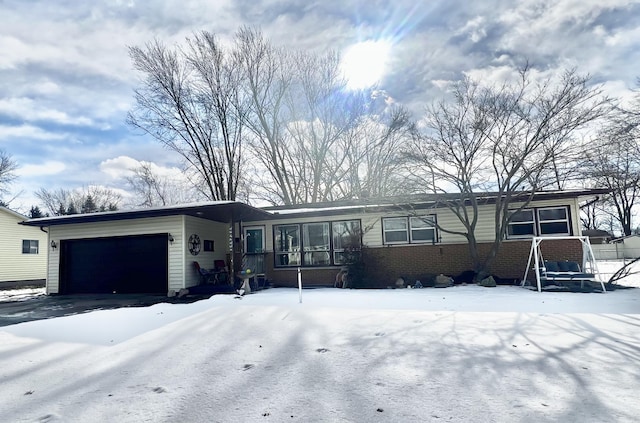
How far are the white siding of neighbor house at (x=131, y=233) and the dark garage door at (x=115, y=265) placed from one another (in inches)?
8.5

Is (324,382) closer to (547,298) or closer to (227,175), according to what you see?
(547,298)

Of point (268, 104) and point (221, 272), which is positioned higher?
point (268, 104)

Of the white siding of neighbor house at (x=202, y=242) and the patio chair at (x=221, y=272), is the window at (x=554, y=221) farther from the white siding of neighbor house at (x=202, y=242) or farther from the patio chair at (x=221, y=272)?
the white siding of neighbor house at (x=202, y=242)

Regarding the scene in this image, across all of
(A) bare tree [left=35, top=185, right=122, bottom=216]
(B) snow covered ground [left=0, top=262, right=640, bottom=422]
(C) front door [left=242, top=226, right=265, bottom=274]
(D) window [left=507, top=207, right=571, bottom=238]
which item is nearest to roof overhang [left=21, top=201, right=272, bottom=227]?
(C) front door [left=242, top=226, right=265, bottom=274]

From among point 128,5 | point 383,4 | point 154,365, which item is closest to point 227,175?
point 128,5

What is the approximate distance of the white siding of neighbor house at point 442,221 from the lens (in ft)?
39.6

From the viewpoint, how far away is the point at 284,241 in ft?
48.2

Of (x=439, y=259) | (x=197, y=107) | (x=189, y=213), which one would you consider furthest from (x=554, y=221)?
(x=197, y=107)

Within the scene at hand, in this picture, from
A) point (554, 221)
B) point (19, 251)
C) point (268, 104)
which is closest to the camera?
point (554, 221)

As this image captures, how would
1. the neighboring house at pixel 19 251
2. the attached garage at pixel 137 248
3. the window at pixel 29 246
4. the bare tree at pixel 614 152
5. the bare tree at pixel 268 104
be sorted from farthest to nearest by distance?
the bare tree at pixel 268 104, the window at pixel 29 246, the neighboring house at pixel 19 251, the attached garage at pixel 137 248, the bare tree at pixel 614 152

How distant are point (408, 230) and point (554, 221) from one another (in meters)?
4.81

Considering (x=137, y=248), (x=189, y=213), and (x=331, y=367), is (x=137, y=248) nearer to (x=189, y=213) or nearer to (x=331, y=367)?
(x=189, y=213)

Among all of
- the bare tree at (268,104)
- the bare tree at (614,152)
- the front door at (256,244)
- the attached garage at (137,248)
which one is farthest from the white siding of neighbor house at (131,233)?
the bare tree at (268,104)

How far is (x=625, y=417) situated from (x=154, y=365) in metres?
4.45
